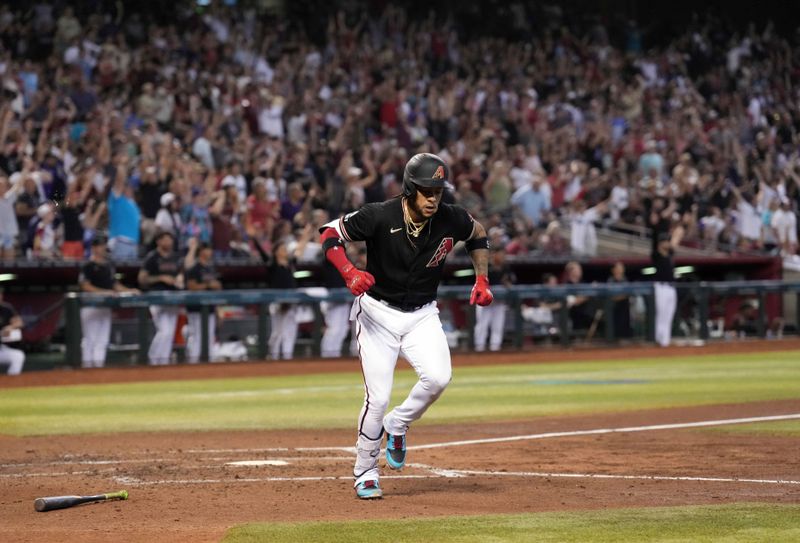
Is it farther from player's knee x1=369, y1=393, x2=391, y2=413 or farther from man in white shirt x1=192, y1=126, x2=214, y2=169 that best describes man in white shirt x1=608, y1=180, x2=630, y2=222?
player's knee x1=369, y1=393, x2=391, y2=413

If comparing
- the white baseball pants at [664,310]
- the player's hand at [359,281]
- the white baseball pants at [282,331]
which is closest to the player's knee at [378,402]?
the player's hand at [359,281]

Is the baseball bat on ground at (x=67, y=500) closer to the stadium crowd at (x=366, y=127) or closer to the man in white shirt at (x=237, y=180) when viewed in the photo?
the stadium crowd at (x=366, y=127)

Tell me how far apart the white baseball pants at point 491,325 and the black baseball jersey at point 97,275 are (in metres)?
6.22

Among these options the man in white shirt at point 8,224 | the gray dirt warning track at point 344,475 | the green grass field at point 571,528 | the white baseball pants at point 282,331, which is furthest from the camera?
the white baseball pants at point 282,331

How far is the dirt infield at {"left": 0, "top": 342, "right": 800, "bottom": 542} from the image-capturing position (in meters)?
6.75

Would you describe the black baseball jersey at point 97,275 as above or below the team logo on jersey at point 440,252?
below

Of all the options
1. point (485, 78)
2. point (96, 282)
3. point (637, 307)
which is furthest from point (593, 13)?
point (96, 282)

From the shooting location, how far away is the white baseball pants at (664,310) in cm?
2264

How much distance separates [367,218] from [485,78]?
2160cm

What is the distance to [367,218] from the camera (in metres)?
7.53

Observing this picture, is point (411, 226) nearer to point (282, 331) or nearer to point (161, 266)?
point (161, 266)

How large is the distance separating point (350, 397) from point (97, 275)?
18.0 feet

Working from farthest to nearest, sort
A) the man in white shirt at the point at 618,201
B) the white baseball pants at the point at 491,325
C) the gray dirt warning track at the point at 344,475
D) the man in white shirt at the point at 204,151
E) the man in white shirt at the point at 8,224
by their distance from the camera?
the man in white shirt at the point at 618,201, the man in white shirt at the point at 204,151, the white baseball pants at the point at 491,325, the man in white shirt at the point at 8,224, the gray dirt warning track at the point at 344,475

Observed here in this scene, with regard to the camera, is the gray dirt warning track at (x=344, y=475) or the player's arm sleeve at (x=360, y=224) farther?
the player's arm sleeve at (x=360, y=224)
